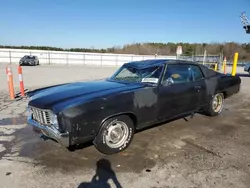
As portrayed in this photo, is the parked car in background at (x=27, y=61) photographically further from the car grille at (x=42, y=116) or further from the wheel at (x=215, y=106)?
the car grille at (x=42, y=116)

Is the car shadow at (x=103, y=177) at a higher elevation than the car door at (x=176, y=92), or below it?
below

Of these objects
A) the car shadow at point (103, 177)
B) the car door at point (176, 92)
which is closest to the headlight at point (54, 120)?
the car shadow at point (103, 177)

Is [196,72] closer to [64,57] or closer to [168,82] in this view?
[168,82]

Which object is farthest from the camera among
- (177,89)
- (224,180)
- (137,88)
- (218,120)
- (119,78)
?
(218,120)

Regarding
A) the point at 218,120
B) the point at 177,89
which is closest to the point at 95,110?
the point at 177,89

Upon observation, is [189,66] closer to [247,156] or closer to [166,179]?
[247,156]

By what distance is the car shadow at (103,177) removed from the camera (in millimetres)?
2842

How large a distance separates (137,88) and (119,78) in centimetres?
99

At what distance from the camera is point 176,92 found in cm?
446

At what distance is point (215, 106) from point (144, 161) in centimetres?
344

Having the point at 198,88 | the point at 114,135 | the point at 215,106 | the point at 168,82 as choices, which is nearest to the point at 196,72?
the point at 198,88

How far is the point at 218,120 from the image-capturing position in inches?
225

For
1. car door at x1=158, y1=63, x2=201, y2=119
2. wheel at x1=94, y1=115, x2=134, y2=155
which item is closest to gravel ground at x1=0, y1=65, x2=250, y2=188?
wheel at x1=94, y1=115, x2=134, y2=155

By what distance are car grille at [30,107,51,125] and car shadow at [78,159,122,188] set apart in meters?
1.02
